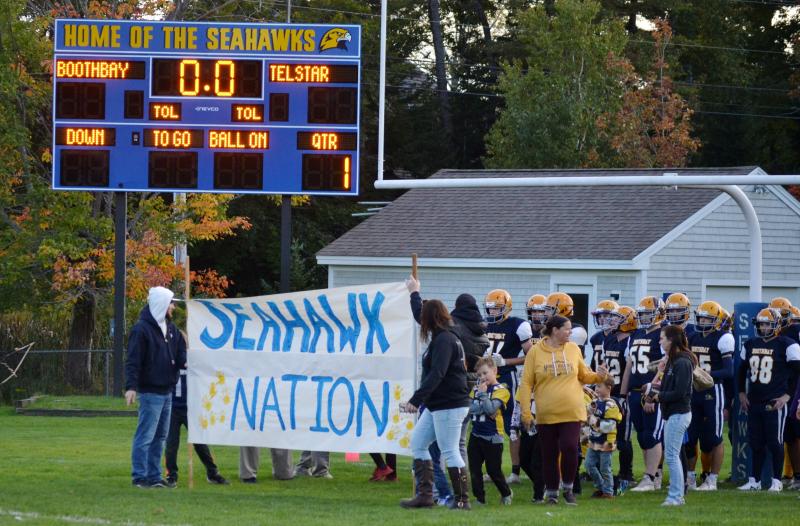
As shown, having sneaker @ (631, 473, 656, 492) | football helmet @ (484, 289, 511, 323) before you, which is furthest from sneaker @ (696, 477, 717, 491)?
football helmet @ (484, 289, 511, 323)

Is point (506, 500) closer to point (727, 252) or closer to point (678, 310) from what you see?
point (678, 310)

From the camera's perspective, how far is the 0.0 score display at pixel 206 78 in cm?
1725

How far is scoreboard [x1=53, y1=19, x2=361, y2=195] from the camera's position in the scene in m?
17.0

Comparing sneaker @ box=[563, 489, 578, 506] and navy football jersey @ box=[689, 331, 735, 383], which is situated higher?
navy football jersey @ box=[689, 331, 735, 383]

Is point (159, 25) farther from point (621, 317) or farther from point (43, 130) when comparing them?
point (43, 130)

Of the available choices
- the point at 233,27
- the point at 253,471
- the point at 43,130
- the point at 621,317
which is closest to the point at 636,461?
the point at 621,317

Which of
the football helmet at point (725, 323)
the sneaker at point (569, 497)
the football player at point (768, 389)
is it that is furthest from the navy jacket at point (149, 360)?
the football player at point (768, 389)

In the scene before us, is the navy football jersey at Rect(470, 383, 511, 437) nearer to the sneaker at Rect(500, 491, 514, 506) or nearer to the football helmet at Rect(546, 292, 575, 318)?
the sneaker at Rect(500, 491, 514, 506)

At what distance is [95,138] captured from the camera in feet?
57.9

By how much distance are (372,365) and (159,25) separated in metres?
7.38

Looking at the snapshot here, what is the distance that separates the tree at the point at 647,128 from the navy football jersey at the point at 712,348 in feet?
71.9

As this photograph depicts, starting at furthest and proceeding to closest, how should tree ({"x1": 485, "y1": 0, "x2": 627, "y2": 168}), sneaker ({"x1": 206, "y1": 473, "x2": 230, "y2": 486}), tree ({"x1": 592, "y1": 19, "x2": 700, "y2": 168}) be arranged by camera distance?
tree ({"x1": 592, "y1": 19, "x2": 700, "y2": 168}) → tree ({"x1": 485, "y1": 0, "x2": 627, "y2": 168}) → sneaker ({"x1": 206, "y1": 473, "x2": 230, "y2": 486})

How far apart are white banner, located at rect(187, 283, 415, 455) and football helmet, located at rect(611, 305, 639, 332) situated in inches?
97.4

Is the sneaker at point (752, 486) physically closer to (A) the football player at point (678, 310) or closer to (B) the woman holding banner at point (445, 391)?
(A) the football player at point (678, 310)
